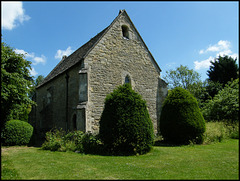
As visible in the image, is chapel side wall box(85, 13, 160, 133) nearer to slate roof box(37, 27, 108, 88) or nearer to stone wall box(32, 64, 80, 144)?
slate roof box(37, 27, 108, 88)

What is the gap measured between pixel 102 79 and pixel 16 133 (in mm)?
6992

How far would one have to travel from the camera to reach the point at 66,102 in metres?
15.7

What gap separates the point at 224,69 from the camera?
28.4 metres

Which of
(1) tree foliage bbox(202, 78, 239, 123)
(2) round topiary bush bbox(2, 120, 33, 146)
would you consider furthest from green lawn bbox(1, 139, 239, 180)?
(1) tree foliage bbox(202, 78, 239, 123)

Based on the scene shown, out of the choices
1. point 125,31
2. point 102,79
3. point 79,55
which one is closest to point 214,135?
point 102,79

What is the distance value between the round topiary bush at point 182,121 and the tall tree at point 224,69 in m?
18.9

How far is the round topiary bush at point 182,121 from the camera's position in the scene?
12070 mm

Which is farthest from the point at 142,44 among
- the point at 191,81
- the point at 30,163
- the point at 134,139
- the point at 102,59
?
the point at 191,81

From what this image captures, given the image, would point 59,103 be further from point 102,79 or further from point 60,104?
point 102,79

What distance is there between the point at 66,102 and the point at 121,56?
5.97m

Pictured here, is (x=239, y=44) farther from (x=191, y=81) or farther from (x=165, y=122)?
(x=191, y=81)

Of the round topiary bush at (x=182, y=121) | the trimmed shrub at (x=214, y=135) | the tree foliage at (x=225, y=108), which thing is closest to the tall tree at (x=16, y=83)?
the round topiary bush at (x=182, y=121)

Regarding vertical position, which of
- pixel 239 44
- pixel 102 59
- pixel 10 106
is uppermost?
pixel 102 59

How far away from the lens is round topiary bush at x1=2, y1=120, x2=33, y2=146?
41.1ft
